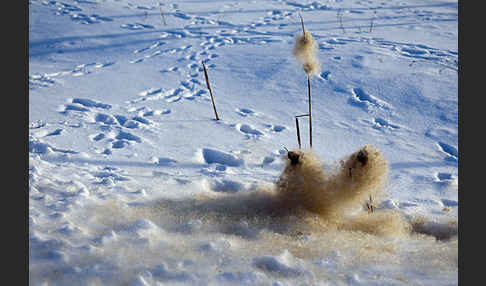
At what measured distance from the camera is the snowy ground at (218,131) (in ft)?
5.19

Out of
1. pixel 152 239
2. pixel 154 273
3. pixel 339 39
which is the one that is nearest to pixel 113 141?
pixel 152 239

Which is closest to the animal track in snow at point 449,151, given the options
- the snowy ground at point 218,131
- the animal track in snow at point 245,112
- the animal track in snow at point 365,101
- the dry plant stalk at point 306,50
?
the snowy ground at point 218,131

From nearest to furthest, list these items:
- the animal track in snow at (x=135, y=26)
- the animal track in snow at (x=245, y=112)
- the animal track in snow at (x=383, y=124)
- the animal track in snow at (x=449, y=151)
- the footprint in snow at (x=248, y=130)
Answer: the animal track in snow at (x=449, y=151), the footprint in snow at (x=248, y=130), the animal track in snow at (x=383, y=124), the animal track in snow at (x=245, y=112), the animal track in snow at (x=135, y=26)

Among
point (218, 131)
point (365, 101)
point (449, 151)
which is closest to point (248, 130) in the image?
point (218, 131)

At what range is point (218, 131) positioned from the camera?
11.6 feet

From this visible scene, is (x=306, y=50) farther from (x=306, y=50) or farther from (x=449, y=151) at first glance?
(x=449, y=151)

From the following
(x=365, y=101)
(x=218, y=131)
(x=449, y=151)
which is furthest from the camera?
(x=365, y=101)

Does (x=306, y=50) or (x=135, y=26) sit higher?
(x=135, y=26)

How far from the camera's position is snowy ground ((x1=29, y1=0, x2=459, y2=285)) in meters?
1.58

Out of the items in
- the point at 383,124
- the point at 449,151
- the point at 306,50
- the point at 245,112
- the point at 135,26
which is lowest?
the point at 449,151

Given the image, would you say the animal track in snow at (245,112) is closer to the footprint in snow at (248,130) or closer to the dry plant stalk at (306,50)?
the footprint in snow at (248,130)

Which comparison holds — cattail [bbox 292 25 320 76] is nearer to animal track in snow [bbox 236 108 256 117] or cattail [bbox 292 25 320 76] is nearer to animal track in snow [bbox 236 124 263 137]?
animal track in snow [bbox 236 124 263 137]

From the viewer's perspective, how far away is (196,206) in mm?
2043

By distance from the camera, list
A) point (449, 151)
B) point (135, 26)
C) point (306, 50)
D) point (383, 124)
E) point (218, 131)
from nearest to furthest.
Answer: point (306, 50) < point (449, 151) < point (218, 131) < point (383, 124) < point (135, 26)
